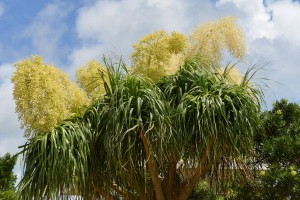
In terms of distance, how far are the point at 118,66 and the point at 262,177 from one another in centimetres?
234

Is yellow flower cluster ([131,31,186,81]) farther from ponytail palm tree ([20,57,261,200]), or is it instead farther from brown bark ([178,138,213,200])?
brown bark ([178,138,213,200])

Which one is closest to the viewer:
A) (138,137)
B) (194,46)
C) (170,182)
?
(138,137)

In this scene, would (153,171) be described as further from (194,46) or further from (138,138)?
(194,46)

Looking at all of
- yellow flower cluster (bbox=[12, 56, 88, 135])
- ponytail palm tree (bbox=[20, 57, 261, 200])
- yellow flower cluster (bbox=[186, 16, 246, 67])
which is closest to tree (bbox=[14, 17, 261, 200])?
ponytail palm tree (bbox=[20, 57, 261, 200])

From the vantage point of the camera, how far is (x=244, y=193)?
24.0 feet

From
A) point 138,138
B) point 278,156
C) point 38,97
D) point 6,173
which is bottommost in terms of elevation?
point 278,156

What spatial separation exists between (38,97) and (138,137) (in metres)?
1.66

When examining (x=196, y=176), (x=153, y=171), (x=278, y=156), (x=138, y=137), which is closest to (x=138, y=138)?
(x=138, y=137)

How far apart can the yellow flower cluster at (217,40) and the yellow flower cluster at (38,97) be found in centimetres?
241

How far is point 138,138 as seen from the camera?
638cm

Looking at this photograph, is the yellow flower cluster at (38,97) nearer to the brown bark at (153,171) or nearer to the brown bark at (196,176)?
the brown bark at (153,171)

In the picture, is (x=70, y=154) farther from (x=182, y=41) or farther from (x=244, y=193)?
(x=182, y=41)

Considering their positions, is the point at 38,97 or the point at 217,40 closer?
the point at 38,97

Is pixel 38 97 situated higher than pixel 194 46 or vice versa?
pixel 194 46
